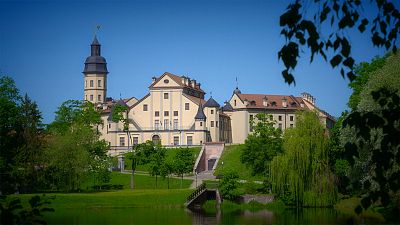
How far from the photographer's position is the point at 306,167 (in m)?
43.4

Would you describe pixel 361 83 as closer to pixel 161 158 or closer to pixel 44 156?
pixel 161 158

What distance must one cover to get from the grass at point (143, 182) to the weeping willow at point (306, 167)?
14814 millimetres

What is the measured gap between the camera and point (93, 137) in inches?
2307

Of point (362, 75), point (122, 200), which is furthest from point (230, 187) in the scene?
point (362, 75)

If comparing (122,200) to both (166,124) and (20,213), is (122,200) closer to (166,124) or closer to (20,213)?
(166,124)

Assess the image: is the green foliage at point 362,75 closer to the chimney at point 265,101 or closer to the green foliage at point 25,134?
the green foliage at point 25,134

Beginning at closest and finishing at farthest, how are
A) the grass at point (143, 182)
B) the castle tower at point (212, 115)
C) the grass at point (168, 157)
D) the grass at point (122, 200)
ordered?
1. the grass at point (122, 200)
2. the grass at point (143, 182)
3. the grass at point (168, 157)
4. the castle tower at point (212, 115)

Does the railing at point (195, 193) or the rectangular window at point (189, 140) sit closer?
the railing at point (195, 193)

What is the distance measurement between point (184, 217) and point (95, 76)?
6519 cm

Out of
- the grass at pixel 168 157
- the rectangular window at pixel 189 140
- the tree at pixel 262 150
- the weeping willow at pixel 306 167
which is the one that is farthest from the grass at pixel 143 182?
the rectangular window at pixel 189 140

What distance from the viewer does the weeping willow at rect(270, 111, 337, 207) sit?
1674 inches

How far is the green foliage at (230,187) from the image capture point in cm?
4903

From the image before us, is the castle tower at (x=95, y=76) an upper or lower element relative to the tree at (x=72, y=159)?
upper

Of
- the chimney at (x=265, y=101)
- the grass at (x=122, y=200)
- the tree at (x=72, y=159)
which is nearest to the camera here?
the grass at (x=122, y=200)
